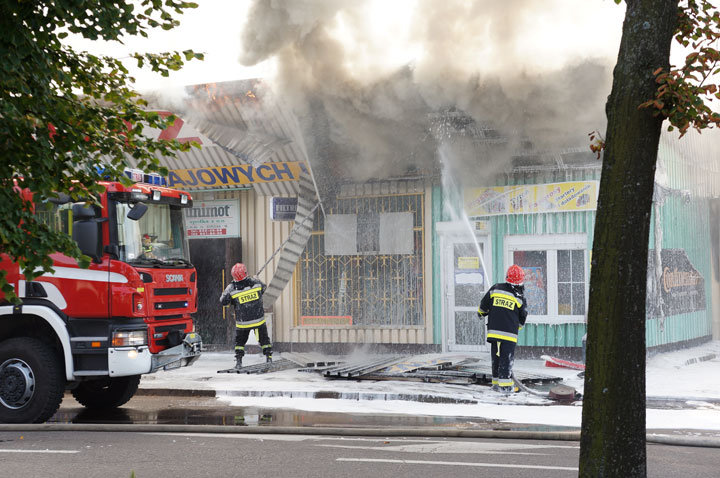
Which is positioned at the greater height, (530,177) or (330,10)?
(330,10)

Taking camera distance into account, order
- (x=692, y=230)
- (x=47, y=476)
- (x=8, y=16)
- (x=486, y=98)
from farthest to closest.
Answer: (x=692, y=230), (x=486, y=98), (x=47, y=476), (x=8, y=16)

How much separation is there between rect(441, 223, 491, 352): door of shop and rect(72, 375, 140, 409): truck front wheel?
6200 mm

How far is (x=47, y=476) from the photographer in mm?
6395

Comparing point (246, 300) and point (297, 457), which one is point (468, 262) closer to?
point (246, 300)

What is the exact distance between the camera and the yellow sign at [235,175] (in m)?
15.6

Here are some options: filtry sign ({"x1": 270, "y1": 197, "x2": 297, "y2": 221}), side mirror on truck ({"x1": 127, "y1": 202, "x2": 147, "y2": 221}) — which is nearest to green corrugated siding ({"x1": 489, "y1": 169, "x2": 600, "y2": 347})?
filtry sign ({"x1": 270, "y1": 197, "x2": 297, "y2": 221})

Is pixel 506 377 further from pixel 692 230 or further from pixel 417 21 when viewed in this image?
pixel 692 230

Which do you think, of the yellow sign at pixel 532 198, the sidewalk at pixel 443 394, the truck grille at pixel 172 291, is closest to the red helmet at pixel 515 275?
the sidewalk at pixel 443 394

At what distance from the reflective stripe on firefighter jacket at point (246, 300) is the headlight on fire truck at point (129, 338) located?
4.17m

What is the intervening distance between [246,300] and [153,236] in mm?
3674

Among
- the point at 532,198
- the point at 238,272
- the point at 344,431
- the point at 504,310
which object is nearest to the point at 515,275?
the point at 504,310

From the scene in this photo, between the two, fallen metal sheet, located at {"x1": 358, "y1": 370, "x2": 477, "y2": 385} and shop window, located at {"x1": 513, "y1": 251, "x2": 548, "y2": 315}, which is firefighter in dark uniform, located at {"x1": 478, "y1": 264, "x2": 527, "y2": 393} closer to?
fallen metal sheet, located at {"x1": 358, "y1": 370, "x2": 477, "y2": 385}

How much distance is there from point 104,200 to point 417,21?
6238 millimetres

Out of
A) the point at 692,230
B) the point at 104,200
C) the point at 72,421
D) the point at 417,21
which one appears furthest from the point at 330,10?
the point at 692,230
